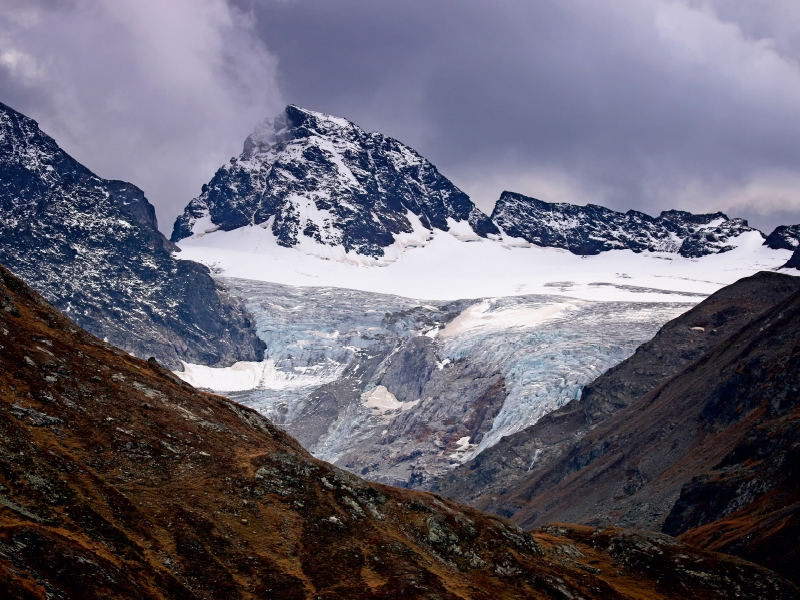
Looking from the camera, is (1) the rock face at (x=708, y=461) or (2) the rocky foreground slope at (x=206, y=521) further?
(1) the rock face at (x=708, y=461)

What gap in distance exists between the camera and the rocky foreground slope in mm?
46062

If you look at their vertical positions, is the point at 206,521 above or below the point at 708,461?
below

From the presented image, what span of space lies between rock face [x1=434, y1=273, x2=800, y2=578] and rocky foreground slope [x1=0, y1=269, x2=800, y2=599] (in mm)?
23841

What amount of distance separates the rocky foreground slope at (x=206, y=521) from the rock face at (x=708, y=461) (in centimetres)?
2384

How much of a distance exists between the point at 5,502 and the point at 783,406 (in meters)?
119

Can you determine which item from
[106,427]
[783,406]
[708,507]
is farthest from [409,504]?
[783,406]

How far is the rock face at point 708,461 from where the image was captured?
99500mm

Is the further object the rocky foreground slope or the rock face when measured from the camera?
the rock face

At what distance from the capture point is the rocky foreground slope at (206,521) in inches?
1813

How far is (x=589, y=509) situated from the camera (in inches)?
6068

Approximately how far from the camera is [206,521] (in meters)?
53.2

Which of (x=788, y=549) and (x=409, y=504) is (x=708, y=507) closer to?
(x=788, y=549)

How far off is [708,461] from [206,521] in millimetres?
105250

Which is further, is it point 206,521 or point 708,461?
point 708,461
